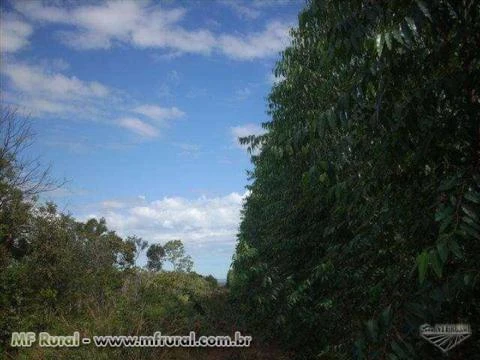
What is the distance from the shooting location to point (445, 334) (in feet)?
8.64

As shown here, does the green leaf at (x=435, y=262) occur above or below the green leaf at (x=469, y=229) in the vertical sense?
below

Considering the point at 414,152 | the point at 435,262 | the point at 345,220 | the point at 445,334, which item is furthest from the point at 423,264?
the point at 345,220

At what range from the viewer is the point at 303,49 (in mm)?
10812

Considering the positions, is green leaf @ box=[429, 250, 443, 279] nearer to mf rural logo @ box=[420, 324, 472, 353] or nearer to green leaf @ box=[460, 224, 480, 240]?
green leaf @ box=[460, 224, 480, 240]

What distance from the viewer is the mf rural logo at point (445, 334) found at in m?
2.56

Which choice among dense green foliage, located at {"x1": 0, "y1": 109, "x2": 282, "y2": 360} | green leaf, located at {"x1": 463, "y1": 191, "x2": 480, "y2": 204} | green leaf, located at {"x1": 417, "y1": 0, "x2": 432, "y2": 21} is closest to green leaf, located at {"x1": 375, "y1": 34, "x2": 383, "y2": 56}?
green leaf, located at {"x1": 417, "y1": 0, "x2": 432, "y2": 21}

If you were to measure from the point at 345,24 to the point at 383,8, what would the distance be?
27 cm

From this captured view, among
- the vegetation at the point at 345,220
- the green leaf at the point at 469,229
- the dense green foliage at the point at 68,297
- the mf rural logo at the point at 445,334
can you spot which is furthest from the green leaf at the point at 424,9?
the dense green foliage at the point at 68,297

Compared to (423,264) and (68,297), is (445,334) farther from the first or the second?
(68,297)

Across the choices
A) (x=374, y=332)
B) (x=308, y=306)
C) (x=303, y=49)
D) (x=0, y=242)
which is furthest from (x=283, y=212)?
(x=0, y=242)

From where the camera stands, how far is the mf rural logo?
8.39ft

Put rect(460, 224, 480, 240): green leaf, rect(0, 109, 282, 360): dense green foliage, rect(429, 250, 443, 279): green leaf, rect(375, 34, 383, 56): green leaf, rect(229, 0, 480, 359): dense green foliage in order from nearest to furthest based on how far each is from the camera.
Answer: rect(429, 250, 443, 279): green leaf
rect(460, 224, 480, 240): green leaf
rect(229, 0, 480, 359): dense green foliage
rect(375, 34, 383, 56): green leaf
rect(0, 109, 282, 360): dense green foliage

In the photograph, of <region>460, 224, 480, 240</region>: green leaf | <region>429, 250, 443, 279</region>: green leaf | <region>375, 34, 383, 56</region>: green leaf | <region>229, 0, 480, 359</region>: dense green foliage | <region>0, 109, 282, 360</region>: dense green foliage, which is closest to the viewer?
<region>429, 250, 443, 279</region>: green leaf

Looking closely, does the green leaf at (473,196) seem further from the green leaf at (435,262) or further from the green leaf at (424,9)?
the green leaf at (424,9)
